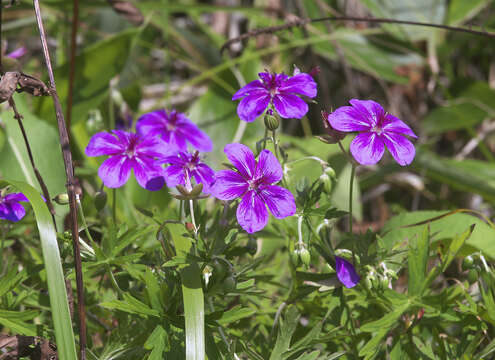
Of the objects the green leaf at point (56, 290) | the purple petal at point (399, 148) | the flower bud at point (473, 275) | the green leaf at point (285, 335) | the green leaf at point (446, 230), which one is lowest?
the green leaf at point (446, 230)

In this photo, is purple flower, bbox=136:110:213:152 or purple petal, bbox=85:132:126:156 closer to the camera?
purple petal, bbox=85:132:126:156

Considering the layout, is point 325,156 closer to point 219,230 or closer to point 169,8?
point 169,8

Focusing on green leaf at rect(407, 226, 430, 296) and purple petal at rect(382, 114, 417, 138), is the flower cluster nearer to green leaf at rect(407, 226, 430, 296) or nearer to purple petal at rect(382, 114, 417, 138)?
purple petal at rect(382, 114, 417, 138)

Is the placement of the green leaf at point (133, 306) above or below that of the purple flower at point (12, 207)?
below

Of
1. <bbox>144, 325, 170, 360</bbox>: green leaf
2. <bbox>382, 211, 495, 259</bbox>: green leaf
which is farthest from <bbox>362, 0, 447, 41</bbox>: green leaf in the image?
<bbox>144, 325, 170, 360</bbox>: green leaf

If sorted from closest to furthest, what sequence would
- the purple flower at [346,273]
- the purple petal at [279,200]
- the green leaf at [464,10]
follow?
the purple petal at [279,200]
the purple flower at [346,273]
the green leaf at [464,10]

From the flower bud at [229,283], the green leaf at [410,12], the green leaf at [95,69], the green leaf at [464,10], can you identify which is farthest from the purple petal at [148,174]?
the green leaf at [464,10]

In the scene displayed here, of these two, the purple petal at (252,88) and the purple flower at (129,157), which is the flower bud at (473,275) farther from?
the purple flower at (129,157)
